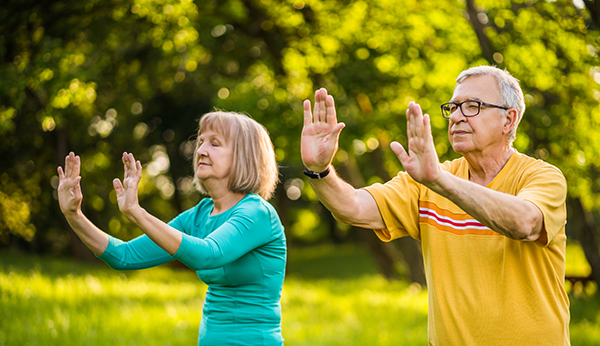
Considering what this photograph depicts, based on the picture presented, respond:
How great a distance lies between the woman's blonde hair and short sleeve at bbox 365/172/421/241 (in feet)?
2.12

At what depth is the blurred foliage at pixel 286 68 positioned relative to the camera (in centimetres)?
643

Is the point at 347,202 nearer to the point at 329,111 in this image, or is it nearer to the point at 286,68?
the point at 329,111

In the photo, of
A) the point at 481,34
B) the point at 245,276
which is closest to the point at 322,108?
the point at 245,276

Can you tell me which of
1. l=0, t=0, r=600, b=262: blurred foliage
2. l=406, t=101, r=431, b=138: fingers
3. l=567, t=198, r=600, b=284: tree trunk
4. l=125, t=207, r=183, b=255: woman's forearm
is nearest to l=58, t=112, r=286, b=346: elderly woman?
l=125, t=207, r=183, b=255: woman's forearm

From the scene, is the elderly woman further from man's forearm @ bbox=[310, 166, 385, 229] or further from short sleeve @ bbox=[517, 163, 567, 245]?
short sleeve @ bbox=[517, 163, 567, 245]

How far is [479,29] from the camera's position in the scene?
809cm

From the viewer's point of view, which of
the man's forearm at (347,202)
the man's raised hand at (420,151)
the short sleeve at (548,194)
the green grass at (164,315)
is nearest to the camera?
the man's raised hand at (420,151)

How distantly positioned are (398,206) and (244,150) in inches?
35.4

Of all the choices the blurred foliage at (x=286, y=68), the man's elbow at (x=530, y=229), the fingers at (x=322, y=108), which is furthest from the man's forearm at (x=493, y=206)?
the blurred foliage at (x=286, y=68)

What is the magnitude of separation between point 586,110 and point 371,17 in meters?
4.36

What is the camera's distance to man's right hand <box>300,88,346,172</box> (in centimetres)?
222

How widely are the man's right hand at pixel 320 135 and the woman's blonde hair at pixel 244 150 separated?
1.88ft

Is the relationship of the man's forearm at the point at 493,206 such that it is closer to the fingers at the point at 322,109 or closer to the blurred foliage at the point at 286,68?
the fingers at the point at 322,109

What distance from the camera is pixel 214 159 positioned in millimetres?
2713
